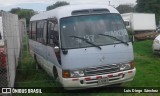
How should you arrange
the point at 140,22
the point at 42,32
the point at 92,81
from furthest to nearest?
1. the point at 140,22
2. the point at 42,32
3. the point at 92,81

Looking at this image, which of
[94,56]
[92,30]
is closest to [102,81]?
[94,56]

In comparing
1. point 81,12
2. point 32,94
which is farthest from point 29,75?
point 81,12

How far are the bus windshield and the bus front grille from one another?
636 millimetres

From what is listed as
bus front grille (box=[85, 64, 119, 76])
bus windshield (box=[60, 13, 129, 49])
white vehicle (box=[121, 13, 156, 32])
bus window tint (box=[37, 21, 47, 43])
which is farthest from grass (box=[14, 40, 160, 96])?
white vehicle (box=[121, 13, 156, 32])

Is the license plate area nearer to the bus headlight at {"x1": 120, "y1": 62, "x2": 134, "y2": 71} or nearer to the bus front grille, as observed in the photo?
the bus front grille

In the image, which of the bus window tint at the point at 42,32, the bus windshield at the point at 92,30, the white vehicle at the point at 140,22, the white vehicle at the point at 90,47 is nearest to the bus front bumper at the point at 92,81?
the white vehicle at the point at 90,47

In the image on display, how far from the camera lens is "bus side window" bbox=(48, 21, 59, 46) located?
989 centimetres

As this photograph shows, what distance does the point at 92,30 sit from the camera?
9.68 meters

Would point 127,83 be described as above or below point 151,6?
below

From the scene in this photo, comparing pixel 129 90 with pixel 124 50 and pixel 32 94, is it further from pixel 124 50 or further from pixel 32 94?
pixel 32 94

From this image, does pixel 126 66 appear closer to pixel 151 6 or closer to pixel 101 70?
pixel 101 70

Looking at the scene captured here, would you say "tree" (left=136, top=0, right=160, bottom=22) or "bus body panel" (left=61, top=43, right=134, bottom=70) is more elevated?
"tree" (left=136, top=0, right=160, bottom=22)

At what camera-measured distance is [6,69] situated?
8672mm

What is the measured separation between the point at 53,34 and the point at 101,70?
1.99 m
